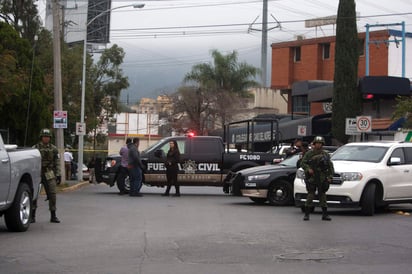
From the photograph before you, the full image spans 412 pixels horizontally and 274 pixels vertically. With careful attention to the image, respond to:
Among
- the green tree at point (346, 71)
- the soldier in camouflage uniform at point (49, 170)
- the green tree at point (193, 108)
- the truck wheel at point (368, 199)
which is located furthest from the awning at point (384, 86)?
the green tree at point (193, 108)

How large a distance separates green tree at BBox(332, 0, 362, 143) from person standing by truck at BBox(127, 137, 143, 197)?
16783mm

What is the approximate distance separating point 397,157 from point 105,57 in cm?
3856

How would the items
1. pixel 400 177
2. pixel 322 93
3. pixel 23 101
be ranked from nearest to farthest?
pixel 400 177 → pixel 23 101 → pixel 322 93

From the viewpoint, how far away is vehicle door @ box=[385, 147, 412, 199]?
52.6ft

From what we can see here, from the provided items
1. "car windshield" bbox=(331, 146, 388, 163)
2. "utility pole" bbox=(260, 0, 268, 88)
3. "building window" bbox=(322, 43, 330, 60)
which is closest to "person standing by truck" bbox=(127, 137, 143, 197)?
"car windshield" bbox=(331, 146, 388, 163)

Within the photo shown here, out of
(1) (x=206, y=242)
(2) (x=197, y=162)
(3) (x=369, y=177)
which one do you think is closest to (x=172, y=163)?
(2) (x=197, y=162)

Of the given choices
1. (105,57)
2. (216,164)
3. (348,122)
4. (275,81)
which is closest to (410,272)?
(216,164)

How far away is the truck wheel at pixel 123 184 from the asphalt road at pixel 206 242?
5574 millimetres

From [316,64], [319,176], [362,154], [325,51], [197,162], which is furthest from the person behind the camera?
[325,51]

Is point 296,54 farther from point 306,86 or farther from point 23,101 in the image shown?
point 23,101

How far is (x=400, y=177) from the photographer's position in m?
16.2

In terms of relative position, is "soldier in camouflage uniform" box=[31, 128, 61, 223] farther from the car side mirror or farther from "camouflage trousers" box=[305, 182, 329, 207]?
the car side mirror

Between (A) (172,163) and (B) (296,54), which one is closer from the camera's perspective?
(A) (172,163)

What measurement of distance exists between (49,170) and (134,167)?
7.80m
